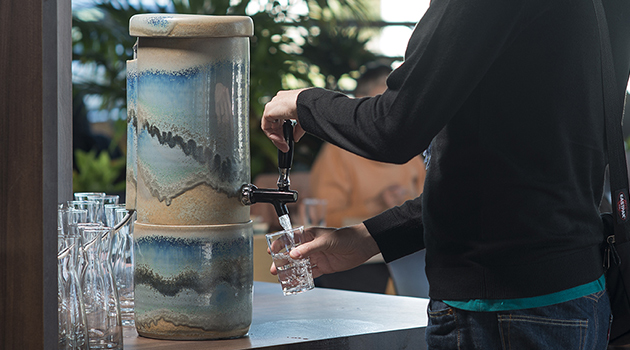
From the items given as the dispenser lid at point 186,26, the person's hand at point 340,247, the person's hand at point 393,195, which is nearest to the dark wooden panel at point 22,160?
the dispenser lid at point 186,26

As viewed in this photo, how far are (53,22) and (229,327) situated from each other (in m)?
0.53

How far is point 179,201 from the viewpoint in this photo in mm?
1085

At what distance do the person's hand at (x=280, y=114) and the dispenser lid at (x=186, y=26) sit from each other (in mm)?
129

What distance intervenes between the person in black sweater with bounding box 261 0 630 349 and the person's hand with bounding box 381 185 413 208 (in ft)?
9.91

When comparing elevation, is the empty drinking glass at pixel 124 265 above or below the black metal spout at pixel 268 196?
below

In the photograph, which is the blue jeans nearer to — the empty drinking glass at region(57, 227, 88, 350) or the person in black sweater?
the person in black sweater

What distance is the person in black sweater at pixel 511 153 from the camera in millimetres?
854

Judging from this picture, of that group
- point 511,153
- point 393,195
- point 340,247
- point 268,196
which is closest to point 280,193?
point 268,196

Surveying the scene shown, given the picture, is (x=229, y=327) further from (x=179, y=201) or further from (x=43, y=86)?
(x=43, y=86)

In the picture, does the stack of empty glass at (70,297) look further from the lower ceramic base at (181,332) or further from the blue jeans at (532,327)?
the blue jeans at (532,327)

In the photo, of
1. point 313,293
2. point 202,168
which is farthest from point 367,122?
point 313,293

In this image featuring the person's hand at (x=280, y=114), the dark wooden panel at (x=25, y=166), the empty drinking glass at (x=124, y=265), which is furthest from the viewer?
the empty drinking glass at (x=124, y=265)

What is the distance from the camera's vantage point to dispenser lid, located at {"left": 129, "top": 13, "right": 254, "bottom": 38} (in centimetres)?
105

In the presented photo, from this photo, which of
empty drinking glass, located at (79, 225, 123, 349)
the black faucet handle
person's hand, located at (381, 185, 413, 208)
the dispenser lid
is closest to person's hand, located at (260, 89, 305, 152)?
the black faucet handle
